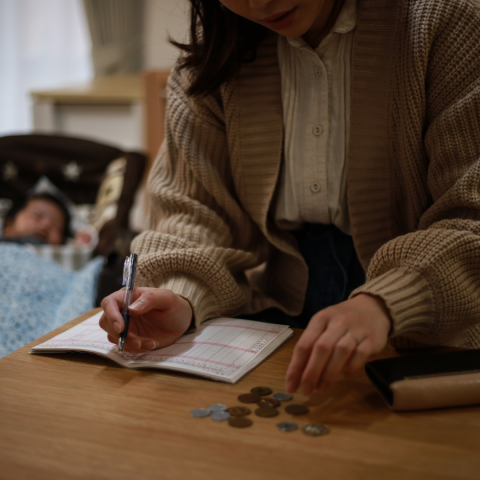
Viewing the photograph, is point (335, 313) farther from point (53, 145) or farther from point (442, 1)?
point (53, 145)

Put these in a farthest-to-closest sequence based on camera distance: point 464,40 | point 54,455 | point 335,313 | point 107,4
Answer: point 107,4, point 464,40, point 335,313, point 54,455

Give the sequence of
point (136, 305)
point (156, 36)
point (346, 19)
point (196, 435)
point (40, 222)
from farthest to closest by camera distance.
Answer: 1. point (156, 36)
2. point (40, 222)
3. point (346, 19)
4. point (136, 305)
5. point (196, 435)

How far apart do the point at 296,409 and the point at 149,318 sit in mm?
293

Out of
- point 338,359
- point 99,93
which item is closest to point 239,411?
point 338,359

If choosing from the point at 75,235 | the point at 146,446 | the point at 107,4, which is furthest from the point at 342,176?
the point at 107,4

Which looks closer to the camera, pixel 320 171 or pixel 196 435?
pixel 196 435

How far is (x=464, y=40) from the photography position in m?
0.84

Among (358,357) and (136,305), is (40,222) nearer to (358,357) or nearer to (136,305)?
(136,305)

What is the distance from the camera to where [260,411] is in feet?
1.98

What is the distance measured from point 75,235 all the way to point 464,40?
229cm

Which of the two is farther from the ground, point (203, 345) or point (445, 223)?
point (445, 223)

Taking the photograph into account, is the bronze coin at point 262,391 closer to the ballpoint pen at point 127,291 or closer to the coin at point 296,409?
the coin at point 296,409

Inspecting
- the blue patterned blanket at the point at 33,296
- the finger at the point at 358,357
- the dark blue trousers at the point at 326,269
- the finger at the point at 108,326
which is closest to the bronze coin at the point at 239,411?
the finger at the point at 358,357

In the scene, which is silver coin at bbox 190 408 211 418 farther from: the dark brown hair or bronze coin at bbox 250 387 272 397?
the dark brown hair
